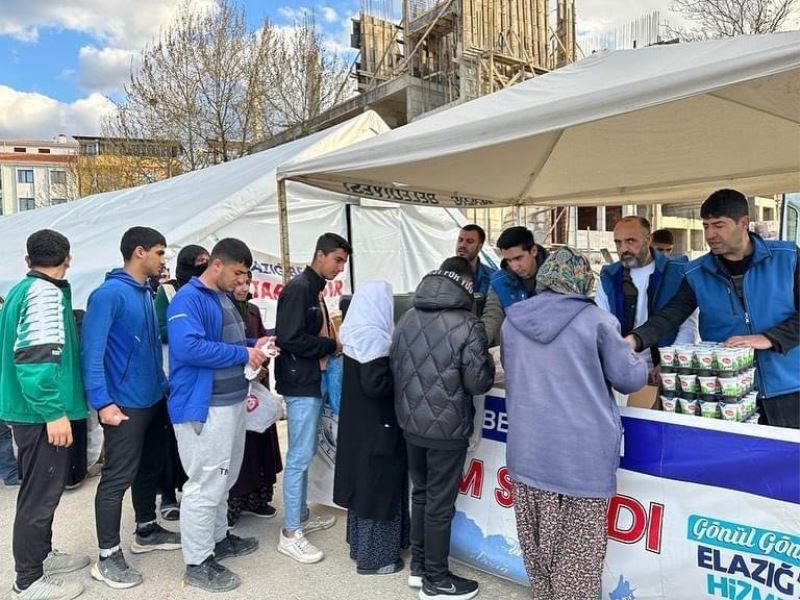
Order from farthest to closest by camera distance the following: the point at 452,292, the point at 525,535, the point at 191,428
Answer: the point at 191,428, the point at 452,292, the point at 525,535

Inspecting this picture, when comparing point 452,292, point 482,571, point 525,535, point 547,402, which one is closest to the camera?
point 547,402

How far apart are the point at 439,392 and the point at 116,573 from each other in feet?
6.55

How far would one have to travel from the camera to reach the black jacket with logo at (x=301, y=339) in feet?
10.0

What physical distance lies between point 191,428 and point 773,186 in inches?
218

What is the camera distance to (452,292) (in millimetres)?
2576

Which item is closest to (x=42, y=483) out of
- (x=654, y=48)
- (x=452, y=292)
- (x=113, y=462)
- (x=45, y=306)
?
(x=113, y=462)

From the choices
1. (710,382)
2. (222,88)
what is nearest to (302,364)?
(710,382)

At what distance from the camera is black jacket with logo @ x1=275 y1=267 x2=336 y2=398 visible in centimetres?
306

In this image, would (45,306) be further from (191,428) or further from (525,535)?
(525,535)

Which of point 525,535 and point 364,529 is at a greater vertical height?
point 525,535

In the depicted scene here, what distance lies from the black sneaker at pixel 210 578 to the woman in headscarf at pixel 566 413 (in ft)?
5.24

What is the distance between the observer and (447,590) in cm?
270

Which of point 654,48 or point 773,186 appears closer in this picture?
point 654,48

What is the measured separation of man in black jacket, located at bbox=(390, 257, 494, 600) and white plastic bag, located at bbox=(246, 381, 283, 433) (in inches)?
37.4
